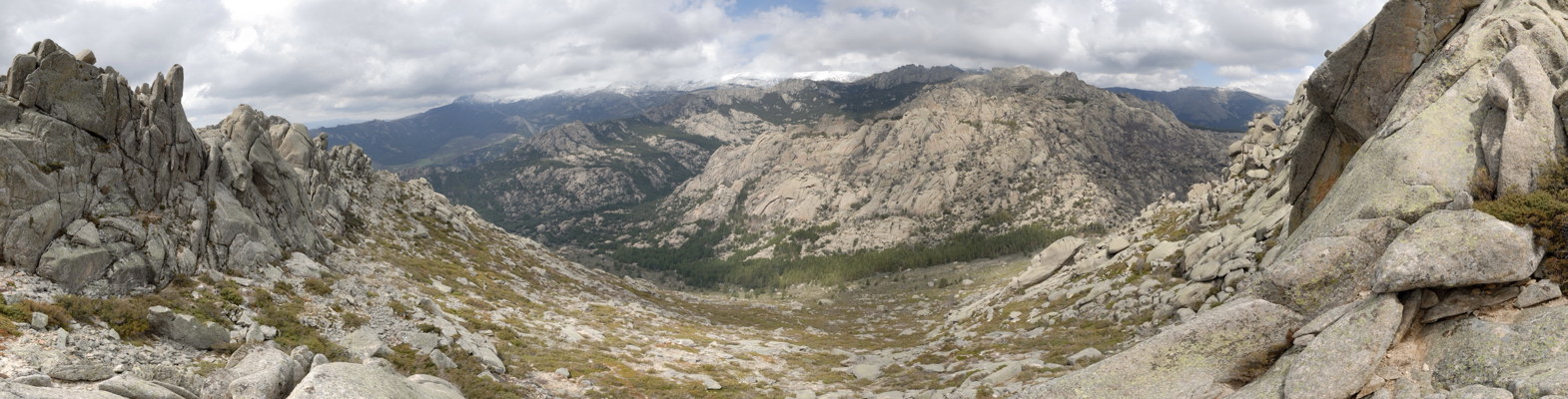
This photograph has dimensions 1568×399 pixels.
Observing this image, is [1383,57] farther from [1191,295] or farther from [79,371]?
[79,371]

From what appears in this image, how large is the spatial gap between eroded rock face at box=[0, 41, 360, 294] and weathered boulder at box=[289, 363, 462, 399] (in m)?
20.4

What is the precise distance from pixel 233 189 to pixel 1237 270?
66.4m

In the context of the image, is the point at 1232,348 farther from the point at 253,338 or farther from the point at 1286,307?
the point at 253,338

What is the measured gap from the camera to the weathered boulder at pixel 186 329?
21.4 metres

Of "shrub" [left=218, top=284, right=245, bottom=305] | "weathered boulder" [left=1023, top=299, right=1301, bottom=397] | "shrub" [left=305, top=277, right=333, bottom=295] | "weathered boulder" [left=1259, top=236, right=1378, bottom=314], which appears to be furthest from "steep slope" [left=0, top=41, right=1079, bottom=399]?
"weathered boulder" [left=1259, top=236, right=1378, bottom=314]

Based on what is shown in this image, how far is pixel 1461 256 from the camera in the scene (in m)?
12.7

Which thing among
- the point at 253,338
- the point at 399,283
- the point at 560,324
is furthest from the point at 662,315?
the point at 253,338

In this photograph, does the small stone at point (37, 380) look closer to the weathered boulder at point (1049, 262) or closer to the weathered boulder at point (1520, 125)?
the weathered boulder at point (1520, 125)

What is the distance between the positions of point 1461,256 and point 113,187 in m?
53.9

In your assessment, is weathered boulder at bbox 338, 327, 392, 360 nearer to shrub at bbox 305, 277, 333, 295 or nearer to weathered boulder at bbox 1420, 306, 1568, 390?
shrub at bbox 305, 277, 333, 295

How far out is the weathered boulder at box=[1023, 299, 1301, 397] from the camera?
1535cm

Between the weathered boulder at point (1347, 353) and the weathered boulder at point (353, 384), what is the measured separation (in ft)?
72.5

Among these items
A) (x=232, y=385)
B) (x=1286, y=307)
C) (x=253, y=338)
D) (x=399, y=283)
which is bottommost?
(x=399, y=283)

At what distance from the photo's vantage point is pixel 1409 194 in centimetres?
1591
